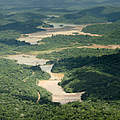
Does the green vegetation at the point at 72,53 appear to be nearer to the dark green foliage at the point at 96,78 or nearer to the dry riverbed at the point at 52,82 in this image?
the dry riverbed at the point at 52,82

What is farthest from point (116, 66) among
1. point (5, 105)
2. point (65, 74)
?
point (5, 105)

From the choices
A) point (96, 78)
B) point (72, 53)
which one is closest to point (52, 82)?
point (96, 78)

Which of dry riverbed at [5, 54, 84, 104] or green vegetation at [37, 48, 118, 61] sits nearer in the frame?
dry riverbed at [5, 54, 84, 104]

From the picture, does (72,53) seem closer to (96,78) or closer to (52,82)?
(52,82)

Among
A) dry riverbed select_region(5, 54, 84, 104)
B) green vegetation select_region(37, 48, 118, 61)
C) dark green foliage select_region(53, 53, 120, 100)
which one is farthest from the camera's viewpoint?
green vegetation select_region(37, 48, 118, 61)

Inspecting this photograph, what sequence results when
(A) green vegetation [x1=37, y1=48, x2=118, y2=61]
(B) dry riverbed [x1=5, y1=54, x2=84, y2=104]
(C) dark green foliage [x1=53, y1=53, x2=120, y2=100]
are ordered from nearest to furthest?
(B) dry riverbed [x1=5, y1=54, x2=84, y2=104] → (C) dark green foliage [x1=53, y1=53, x2=120, y2=100] → (A) green vegetation [x1=37, y1=48, x2=118, y2=61]

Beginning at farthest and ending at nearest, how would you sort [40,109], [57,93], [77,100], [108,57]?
1. [108,57]
2. [57,93]
3. [77,100]
4. [40,109]

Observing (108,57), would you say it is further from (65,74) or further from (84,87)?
(84,87)

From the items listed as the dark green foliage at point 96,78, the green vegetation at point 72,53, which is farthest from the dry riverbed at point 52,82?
the green vegetation at point 72,53

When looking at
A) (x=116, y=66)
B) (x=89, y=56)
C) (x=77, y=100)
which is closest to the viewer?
(x=77, y=100)

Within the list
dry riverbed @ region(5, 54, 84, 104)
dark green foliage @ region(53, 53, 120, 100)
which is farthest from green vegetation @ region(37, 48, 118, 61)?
dark green foliage @ region(53, 53, 120, 100)

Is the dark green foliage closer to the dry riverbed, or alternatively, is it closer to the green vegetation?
the dry riverbed
